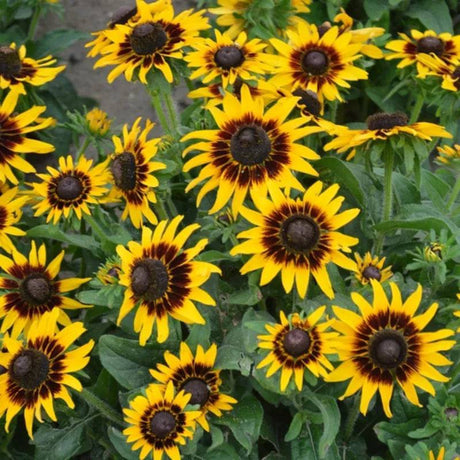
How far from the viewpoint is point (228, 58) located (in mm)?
1782

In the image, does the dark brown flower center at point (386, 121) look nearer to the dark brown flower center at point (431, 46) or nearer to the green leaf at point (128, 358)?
the dark brown flower center at point (431, 46)

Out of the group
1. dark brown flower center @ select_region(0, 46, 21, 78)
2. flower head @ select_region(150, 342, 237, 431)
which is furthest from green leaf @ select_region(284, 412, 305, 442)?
dark brown flower center @ select_region(0, 46, 21, 78)

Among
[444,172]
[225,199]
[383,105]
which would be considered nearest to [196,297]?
[225,199]

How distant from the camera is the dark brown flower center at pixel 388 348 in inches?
53.1

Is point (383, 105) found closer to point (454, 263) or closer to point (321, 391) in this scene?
point (454, 263)

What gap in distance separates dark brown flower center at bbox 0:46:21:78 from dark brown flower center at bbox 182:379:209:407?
0.94 metres

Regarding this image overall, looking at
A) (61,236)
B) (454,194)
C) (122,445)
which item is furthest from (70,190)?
(454,194)

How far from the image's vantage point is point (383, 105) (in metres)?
2.75

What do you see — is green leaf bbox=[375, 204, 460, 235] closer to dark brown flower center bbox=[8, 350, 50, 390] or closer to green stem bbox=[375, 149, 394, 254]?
green stem bbox=[375, 149, 394, 254]

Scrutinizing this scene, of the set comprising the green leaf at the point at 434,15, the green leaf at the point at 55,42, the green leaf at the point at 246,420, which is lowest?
the green leaf at the point at 434,15

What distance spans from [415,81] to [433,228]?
1.49ft

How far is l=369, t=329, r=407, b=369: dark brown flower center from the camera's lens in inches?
53.1

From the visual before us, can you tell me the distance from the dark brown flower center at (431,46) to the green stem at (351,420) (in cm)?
89

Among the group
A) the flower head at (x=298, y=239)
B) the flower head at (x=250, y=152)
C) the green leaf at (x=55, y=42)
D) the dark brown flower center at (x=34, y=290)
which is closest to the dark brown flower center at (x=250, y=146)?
the flower head at (x=250, y=152)
